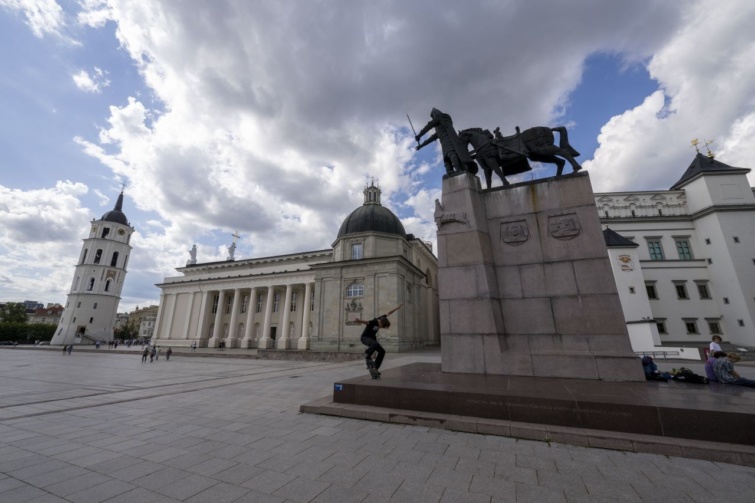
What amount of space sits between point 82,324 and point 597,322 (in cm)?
A: 9688

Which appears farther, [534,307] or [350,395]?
[534,307]

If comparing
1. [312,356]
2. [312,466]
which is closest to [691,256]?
[312,356]

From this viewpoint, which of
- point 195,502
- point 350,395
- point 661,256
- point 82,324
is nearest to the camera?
point 195,502

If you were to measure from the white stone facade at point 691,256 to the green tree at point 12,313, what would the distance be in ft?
436

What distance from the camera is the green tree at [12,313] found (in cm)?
8125

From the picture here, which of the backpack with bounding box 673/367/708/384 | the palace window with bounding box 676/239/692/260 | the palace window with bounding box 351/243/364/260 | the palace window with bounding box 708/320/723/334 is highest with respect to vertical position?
the palace window with bounding box 351/243/364/260

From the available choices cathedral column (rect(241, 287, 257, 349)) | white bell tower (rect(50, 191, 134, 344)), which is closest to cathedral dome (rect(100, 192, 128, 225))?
white bell tower (rect(50, 191, 134, 344))

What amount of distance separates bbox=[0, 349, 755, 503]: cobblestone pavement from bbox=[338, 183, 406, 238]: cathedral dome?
131ft

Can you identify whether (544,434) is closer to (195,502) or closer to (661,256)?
(195,502)

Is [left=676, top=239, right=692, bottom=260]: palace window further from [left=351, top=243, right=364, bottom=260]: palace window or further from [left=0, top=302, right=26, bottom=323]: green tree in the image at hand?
[left=0, top=302, right=26, bottom=323]: green tree

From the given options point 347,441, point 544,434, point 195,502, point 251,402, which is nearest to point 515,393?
point 544,434

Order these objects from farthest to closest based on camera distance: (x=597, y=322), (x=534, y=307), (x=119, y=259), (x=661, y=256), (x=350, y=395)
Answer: (x=119, y=259)
(x=661, y=256)
(x=534, y=307)
(x=597, y=322)
(x=350, y=395)

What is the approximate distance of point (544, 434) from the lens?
5020mm

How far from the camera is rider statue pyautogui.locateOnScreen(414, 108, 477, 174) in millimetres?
10656
